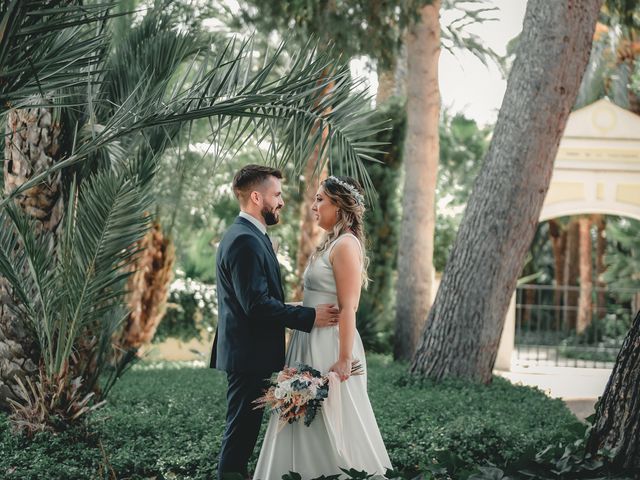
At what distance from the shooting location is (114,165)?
7.23 metres

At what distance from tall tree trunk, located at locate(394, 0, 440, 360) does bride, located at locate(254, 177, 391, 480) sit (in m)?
8.97

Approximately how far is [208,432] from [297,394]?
235 cm

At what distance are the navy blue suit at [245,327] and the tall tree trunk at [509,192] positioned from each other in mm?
4903

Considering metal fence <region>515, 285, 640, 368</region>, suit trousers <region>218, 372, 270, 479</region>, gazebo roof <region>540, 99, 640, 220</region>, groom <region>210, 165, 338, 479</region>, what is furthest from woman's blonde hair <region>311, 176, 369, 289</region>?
metal fence <region>515, 285, 640, 368</region>

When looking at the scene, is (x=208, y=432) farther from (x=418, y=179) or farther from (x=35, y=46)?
(x=418, y=179)

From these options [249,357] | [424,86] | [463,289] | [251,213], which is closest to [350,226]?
[251,213]

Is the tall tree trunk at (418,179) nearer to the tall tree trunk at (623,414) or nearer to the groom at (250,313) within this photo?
the groom at (250,313)

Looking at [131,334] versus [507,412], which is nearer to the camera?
[507,412]

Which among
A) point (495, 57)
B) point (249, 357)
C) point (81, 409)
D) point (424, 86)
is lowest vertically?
point (81, 409)

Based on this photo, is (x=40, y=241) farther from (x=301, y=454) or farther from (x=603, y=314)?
(x=603, y=314)

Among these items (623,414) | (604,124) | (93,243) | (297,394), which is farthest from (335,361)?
(604,124)

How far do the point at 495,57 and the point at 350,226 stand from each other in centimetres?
1269

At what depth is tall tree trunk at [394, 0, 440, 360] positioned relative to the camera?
13695 millimetres

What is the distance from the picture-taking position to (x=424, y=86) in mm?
13703
